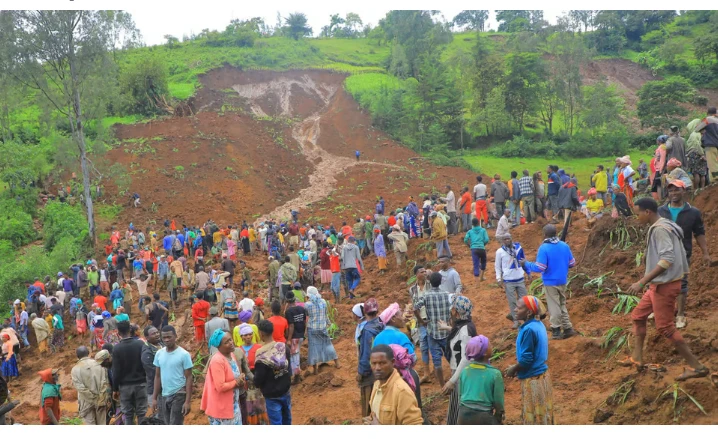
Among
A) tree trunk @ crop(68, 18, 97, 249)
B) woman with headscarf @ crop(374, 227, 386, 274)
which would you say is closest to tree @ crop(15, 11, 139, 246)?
tree trunk @ crop(68, 18, 97, 249)

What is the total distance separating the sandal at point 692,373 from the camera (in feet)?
18.6

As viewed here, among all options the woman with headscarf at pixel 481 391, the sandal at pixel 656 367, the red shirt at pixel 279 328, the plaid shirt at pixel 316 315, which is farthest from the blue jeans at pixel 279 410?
the sandal at pixel 656 367

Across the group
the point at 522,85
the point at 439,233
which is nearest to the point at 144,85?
the point at 522,85

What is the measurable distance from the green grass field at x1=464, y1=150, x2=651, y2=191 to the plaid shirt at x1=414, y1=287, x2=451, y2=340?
2837 centimetres

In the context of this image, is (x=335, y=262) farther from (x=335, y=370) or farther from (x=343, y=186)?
(x=343, y=186)

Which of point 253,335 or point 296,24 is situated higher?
point 296,24

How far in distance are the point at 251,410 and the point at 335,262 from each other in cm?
800

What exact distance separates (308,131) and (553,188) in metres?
32.4

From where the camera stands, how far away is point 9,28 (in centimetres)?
2306

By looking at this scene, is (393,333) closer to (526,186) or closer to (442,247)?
(442,247)

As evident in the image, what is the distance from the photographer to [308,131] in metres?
45.5

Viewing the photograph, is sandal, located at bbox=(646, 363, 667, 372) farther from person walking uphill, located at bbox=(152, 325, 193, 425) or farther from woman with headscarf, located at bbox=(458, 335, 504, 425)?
person walking uphill, located at bbox=(152, 325, 193, 425)

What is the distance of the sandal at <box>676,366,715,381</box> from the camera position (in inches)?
223

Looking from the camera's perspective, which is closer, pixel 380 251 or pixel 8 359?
pixel 8 359
